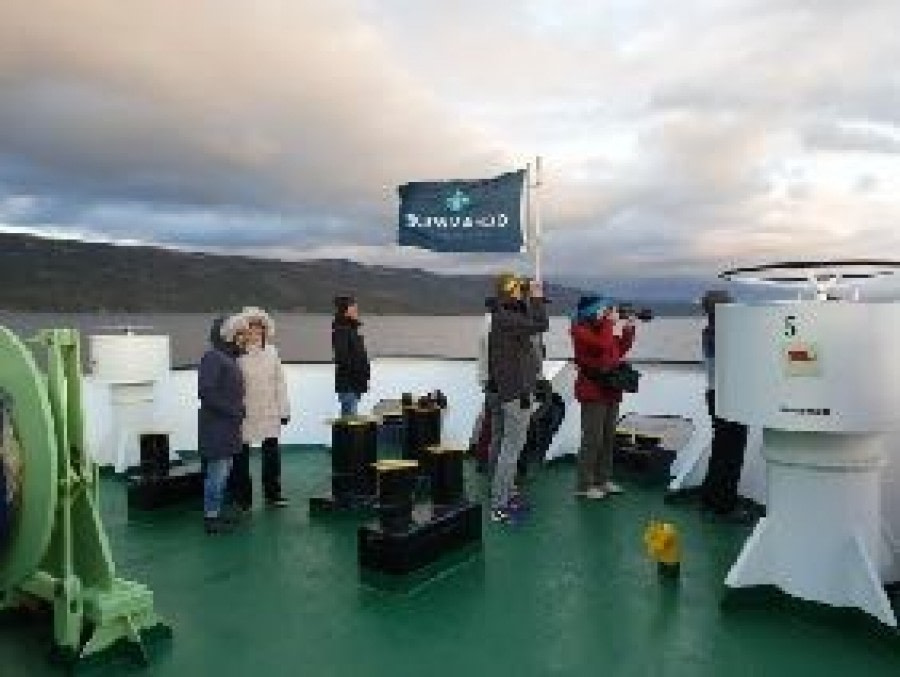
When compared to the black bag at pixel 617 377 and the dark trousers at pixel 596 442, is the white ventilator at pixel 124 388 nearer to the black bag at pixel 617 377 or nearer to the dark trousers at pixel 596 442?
the dark trousers at pixel 596 442

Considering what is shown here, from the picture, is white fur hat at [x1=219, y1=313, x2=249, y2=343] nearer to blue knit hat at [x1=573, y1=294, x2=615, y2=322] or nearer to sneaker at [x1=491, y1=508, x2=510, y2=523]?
sneaker at [x1=491, y1=508, x2=510, y2=523]

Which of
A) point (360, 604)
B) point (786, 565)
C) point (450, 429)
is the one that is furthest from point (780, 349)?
point (450, 429)

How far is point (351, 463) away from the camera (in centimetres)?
770

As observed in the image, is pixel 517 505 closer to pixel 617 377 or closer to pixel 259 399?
pixel 617 377

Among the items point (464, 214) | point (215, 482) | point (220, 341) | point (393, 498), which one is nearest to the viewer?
point (393, 498)

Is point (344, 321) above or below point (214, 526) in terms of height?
above

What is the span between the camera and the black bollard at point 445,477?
6.39 m

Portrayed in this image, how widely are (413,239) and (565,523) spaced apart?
5.13m

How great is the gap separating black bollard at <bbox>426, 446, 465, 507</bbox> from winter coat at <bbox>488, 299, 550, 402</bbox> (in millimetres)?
729

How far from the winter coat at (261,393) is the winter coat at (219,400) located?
51cm

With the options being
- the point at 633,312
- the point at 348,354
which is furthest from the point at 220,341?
the point at 633,312

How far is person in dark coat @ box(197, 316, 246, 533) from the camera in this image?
22.1 feet

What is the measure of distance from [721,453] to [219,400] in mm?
3939

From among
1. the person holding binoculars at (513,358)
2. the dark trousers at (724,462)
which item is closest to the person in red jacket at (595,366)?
the person holding binoculars at (513,358)
